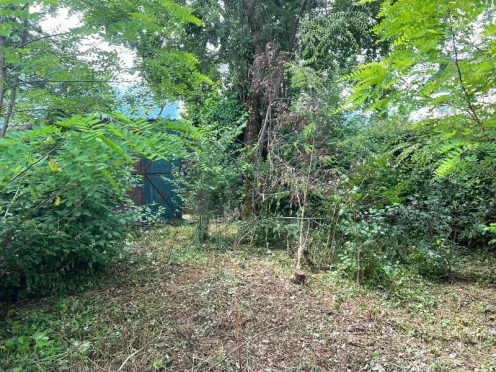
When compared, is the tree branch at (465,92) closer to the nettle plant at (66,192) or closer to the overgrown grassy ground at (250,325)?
the nettle plant at (66,192)

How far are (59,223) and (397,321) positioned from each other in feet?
9.96

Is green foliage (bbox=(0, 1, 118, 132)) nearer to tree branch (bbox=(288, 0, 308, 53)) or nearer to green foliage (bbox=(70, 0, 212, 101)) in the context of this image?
green foliage (bbox=(70, 0, 212, 101))

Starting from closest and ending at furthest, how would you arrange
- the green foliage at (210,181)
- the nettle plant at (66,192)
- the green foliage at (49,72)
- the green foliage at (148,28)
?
the nettle plant at (66,192)
the green foliage at (148,28)
the green foliage at (49,72)
the green foliage at (210,181)

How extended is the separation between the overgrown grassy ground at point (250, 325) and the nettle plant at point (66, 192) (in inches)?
12.5

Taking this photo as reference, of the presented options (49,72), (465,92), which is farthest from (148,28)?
(465,92)

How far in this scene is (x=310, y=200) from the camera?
15.8 feet

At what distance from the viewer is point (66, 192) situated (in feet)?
7.47

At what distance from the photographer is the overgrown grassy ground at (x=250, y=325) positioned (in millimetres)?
2329

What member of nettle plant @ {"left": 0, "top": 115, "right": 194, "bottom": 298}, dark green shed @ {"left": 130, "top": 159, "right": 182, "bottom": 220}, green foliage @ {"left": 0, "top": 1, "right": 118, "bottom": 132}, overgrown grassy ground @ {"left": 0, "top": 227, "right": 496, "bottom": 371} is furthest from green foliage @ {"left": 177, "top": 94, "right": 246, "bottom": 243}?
green foliage @ {"left": 0, "top": 1, "right": 118, "bottom": 132}

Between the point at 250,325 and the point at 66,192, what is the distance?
1.68 meters

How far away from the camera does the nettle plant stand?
154 cm

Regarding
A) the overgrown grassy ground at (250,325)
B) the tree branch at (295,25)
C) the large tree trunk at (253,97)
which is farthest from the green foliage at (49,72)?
the tree branch at (295,25)

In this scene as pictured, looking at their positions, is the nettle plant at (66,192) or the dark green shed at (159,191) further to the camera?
the dark green shed at (159,191)

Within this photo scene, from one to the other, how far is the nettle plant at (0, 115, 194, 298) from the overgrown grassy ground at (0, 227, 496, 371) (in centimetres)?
32
